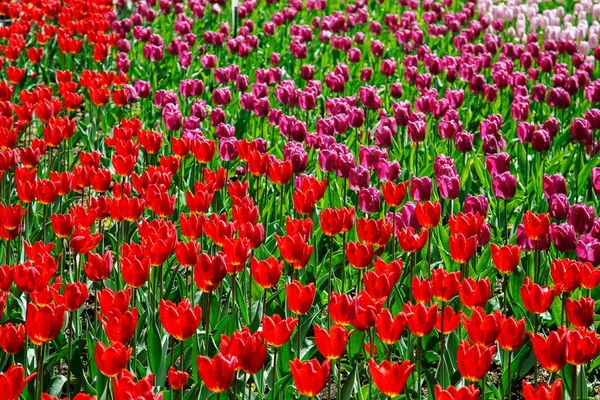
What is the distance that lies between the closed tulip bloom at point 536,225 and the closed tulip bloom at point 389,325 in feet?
3.33

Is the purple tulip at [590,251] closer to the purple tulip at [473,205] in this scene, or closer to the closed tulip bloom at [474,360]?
the purple tulip at [473,205]

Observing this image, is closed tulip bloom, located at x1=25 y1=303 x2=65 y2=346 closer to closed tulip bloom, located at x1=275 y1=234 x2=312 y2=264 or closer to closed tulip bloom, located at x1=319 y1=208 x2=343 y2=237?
closed tulip bloom, located at x1=275 y1=234 x2=312 y2=264

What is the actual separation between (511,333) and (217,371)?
0.87 meters

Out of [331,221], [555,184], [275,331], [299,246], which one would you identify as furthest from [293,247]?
[555,184]

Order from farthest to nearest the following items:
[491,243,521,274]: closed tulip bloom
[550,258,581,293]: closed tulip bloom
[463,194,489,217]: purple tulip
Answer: [463,194,489,217]: purple tulip, [491,243,521,274]: closed tulip bloom, [550,258,581,293]: closed tulip bloom

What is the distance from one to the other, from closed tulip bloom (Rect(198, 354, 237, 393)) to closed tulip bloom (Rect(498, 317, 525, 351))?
0.81 meters

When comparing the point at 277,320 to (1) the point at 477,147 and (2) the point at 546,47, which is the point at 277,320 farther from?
(2) the point at 546,47

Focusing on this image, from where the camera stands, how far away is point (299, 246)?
314 centimetres

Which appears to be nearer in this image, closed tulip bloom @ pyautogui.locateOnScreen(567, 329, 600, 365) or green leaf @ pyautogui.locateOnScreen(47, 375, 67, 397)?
closed tulip bloom @ pyautogui.locateOnScreen(567, 329, 600, 365)

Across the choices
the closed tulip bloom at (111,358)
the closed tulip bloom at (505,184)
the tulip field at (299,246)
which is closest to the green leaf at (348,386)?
the tulip field at (299,246)

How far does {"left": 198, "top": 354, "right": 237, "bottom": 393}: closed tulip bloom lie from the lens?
2.22 metres

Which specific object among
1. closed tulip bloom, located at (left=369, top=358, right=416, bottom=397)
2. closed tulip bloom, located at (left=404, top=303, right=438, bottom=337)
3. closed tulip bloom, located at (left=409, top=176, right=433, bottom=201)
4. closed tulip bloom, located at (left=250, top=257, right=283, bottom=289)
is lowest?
closed tulip bloom, located at (left=409, top=176, right=433, bottom=201)

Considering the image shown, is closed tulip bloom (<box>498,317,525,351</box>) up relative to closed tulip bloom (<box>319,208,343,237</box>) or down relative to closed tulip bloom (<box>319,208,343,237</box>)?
up

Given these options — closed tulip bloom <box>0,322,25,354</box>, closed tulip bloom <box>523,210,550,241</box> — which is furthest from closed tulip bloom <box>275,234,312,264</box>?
closed tulip bloom <box>0,322,25,354</box>
